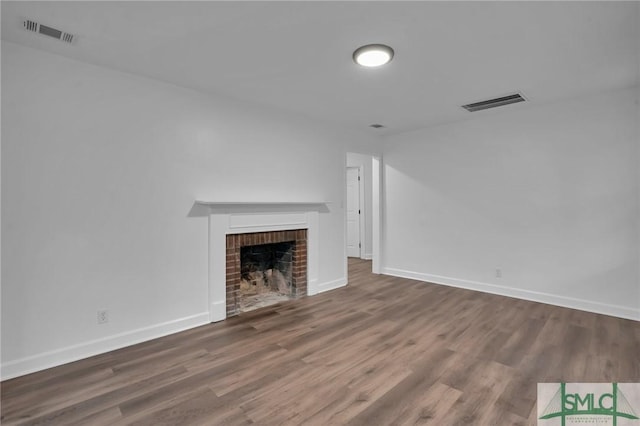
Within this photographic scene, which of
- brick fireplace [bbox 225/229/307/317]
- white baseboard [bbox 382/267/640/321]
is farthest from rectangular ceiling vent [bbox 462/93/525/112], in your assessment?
brick fireplace [bbox 225/229/307/317]

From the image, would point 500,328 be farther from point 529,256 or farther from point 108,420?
point 108,420

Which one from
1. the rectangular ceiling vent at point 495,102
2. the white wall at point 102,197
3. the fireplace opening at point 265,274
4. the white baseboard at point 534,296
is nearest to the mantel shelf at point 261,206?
the white wall at point 102,197

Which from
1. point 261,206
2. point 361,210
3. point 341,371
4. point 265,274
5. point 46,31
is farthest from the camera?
point 361,210

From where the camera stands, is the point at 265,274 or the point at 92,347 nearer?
the point at 92,347

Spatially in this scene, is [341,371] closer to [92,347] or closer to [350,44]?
[92,347]

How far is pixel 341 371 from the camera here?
2.33m

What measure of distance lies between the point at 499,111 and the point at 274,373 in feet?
14.1

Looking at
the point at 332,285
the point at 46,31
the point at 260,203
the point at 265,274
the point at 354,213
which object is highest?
the point at 46,31

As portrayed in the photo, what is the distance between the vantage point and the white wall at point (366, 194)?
7262mm

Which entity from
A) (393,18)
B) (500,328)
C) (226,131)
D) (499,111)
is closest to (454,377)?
(500,328)

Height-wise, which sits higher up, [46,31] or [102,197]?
[46,31]

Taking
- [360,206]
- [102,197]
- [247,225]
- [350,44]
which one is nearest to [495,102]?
[350,44]

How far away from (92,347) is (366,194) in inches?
232

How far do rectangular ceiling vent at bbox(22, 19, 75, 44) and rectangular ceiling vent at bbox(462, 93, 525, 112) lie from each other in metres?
4.15
